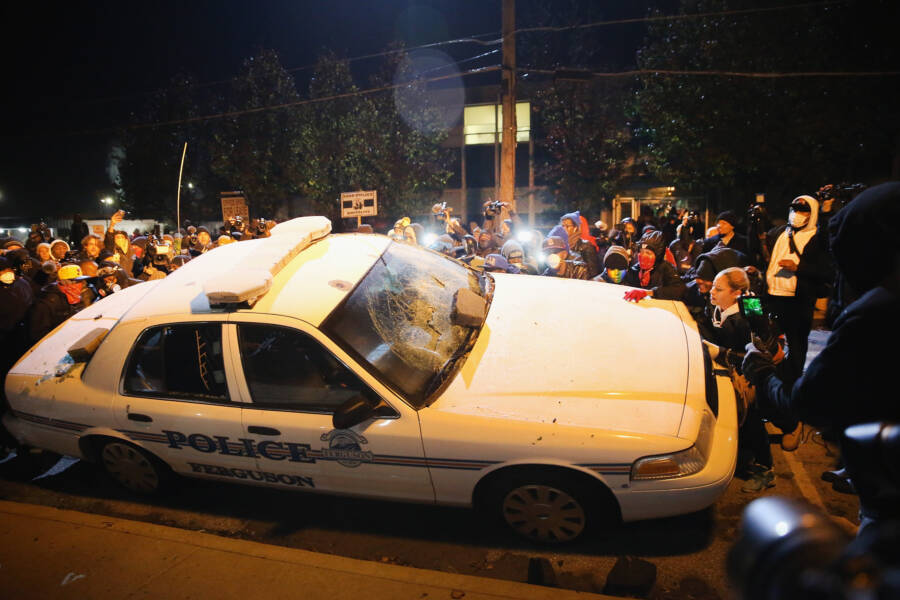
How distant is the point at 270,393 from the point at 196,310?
80 cm

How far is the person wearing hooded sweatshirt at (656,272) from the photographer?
4.90 metres

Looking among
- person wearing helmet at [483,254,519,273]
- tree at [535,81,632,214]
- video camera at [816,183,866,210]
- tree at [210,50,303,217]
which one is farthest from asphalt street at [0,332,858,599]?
tree at [210,50,303,217]

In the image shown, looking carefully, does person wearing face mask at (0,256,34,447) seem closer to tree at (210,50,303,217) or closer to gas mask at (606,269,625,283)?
gas mask at (606,269,625,283)

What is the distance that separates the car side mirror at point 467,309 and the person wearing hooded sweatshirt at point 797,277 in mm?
3323

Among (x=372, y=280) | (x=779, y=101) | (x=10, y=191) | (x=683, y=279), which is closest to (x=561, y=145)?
(x=779, y=101)

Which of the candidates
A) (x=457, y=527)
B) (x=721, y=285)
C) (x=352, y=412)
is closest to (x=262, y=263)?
(x=352, y=412)

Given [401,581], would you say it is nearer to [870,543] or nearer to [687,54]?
[870,543]

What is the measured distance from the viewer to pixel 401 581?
2.60 meters

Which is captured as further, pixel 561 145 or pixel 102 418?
pixel 561 145

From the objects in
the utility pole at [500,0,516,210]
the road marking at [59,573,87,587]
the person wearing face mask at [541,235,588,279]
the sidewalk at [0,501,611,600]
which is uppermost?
the utility pole at [500,0,516,210]

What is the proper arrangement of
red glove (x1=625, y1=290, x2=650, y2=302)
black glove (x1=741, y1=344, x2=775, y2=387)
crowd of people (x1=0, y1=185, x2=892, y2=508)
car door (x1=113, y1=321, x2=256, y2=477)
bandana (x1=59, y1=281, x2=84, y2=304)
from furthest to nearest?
bandana (x1=59, y1=281, x2=84, y2=304)
red glove (x1=625, y1=290, x2=650, y2=302)
crowd of people (x1=0, y1=185, x2=892, y2=508)
car door (x1=113, y1=321, x2=256, y2=477)
black glove (x1=741, y1=344, x2=775, y2=387)

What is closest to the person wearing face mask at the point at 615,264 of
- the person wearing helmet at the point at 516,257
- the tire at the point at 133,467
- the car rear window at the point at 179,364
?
the person wearing helmet at the point at 516,257

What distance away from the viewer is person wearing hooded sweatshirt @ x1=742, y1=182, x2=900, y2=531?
5.45 ft

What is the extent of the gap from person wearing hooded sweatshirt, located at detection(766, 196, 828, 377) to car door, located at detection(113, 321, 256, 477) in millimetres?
5017
